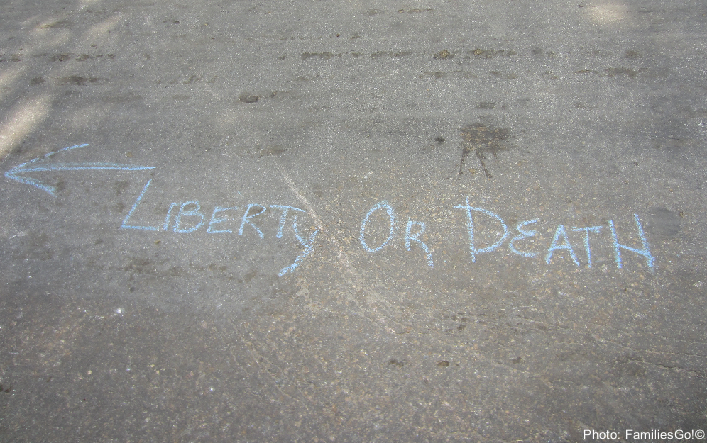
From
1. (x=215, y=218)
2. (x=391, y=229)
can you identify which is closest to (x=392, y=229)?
(x=391, y=229)

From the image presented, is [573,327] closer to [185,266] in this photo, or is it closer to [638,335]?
[638,335]

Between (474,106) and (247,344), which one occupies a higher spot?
(474,106)

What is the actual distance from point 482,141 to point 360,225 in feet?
4.77

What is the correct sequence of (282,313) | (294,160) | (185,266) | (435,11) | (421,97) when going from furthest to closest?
1. (435,11)
2. (421,97)
3. (294,160)
4. (185,266)
5. (282,313)

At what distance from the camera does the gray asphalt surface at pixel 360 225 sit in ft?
9.70

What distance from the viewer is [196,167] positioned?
4.18m

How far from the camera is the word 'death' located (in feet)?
11.4

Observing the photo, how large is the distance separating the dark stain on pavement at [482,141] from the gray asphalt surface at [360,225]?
3 centimetres

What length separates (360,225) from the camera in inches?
147

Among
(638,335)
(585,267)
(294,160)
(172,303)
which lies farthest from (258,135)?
(638,335)

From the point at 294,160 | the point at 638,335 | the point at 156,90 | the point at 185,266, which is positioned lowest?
the point at 638,335

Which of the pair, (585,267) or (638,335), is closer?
(638,335)

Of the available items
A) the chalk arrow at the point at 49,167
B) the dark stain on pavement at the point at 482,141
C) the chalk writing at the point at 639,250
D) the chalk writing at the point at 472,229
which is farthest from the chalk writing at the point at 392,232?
the chalk arrow at the point at 49,167

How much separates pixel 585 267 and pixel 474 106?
190cm
